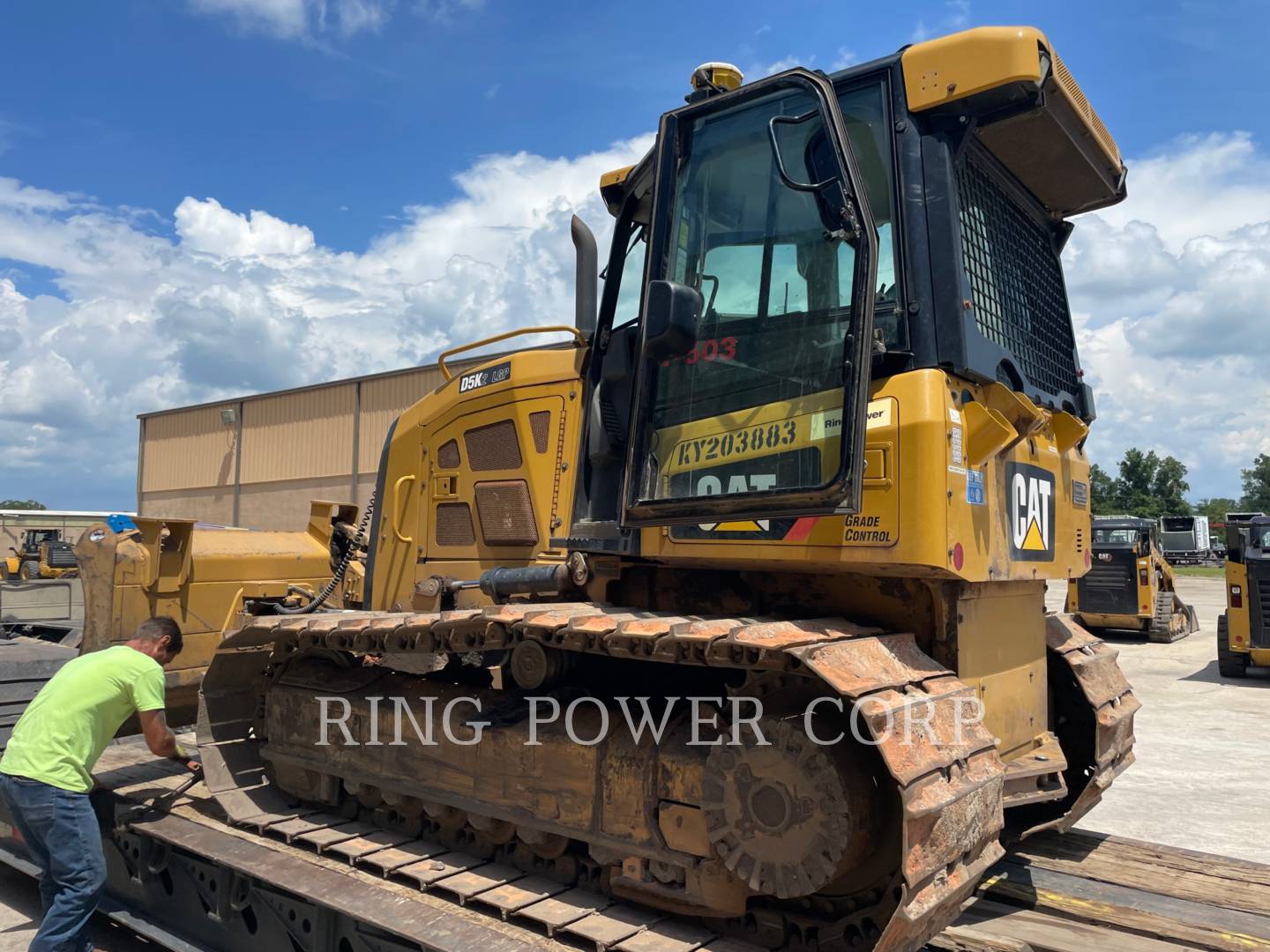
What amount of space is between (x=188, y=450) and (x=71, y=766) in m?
35.3

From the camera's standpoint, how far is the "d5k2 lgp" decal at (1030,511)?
4.18 metres

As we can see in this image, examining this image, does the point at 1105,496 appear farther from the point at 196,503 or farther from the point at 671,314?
the point at 671,314

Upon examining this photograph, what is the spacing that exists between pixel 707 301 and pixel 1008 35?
1489mm

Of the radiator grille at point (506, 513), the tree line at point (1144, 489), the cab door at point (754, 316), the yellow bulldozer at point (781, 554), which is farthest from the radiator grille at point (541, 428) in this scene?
the tree line at point (1144, 489)

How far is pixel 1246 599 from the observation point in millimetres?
13953

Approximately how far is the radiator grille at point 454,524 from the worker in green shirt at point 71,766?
160 centimetres

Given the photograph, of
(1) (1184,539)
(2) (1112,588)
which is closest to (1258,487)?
(1) (1184,539)

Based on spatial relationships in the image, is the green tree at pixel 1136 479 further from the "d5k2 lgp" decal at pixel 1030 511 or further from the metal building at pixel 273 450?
the "d5k2 lgp" decal at pixel 1030 511

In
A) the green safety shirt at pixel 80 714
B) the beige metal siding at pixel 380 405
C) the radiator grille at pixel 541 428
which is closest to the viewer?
the green safety shirt at pixel 80 714

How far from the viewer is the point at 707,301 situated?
4.16 m

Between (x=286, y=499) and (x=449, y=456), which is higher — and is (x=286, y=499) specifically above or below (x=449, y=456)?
above

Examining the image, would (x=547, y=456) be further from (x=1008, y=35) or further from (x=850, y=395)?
(x=1008, y=35)

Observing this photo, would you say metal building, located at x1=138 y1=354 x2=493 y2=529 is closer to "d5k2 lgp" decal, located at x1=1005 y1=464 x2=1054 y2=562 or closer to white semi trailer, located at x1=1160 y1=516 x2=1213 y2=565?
"d5k2 lgp" decal, located at x1=1005 y1=464 x2=1054 y2=562

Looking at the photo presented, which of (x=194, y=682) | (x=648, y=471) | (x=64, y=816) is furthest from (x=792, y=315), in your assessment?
(x=194, y=682)
